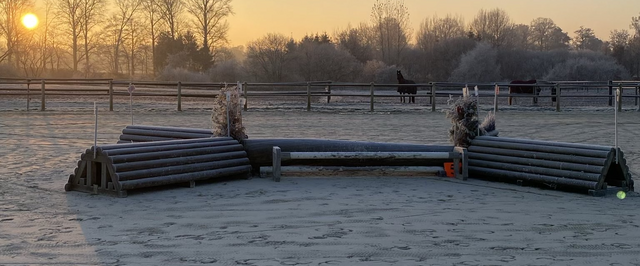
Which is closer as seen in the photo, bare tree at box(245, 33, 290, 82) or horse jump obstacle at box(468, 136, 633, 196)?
horse jump obstacle at box(468, 136, 633, 196)

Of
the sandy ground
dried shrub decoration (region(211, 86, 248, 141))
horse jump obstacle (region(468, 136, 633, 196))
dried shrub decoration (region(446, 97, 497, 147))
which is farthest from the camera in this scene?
dried shrub decoration (region(211, 86, 248, 141))

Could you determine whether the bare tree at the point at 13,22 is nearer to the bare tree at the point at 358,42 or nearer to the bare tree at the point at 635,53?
the bare tree at the point at 358,42

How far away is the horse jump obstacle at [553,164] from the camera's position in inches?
356

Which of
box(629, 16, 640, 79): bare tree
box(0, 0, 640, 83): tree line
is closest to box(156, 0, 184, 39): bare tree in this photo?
box(0, 0, 640, 83): tree line

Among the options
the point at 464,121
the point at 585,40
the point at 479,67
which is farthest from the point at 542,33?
the point at 464,121

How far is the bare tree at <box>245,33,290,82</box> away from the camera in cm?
5769

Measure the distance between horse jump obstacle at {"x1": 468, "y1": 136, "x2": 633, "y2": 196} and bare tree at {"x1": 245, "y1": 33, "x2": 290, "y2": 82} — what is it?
155 feet

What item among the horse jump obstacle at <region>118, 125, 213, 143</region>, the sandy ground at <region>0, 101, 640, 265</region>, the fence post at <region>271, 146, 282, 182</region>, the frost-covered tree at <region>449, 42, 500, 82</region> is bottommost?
the sandy ground at <region>0, 101, 640, 265</region>

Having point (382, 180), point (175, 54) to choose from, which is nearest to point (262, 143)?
point (382, 180)

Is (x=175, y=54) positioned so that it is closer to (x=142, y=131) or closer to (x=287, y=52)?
(x=287, y=52)

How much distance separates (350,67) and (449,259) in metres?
52.5

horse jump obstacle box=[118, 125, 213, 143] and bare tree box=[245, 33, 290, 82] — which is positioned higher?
bare tree box=[245, 33, 290, 82]

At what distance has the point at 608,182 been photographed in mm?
9422

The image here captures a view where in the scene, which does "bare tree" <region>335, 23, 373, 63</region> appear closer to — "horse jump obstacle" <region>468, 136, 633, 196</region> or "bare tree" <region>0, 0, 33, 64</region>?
"bare tree" <region>0, 0, 33, 64</region>
